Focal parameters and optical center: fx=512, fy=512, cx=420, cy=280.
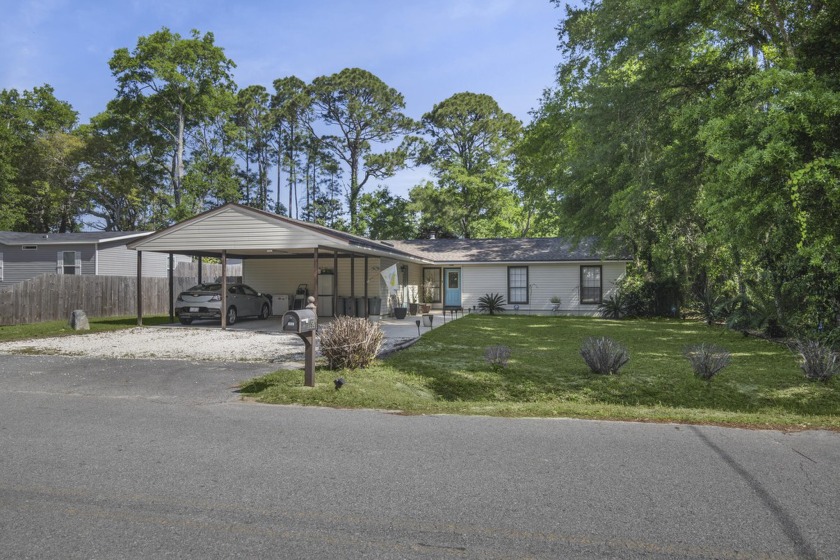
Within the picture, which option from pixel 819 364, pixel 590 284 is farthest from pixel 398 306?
pixel 819 364

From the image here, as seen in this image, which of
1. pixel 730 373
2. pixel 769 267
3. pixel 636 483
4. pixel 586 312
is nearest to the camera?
pixel 636 483

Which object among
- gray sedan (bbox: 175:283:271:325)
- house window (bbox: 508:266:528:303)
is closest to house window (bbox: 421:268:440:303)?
house window (bbox: 508:266:528:303)

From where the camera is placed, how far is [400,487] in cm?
381

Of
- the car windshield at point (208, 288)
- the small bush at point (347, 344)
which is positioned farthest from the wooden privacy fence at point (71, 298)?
the small bush at point (347, 344)

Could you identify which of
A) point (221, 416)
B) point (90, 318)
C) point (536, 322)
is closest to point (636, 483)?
point (221, 416)

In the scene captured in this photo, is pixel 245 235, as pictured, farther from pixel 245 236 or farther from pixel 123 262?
pixel 123 262

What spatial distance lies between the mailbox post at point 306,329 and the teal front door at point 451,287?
17.4m

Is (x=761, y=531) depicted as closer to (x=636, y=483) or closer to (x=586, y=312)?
(x=636, y=483)

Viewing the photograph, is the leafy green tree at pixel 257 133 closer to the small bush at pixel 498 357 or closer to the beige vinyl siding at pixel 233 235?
the beige vinyl siding at pixel 233 235

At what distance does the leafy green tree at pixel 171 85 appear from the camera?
32.1 metres

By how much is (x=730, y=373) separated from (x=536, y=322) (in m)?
10.2

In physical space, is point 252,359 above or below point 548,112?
below

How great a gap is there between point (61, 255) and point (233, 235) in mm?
14635

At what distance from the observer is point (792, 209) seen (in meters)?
8.09
